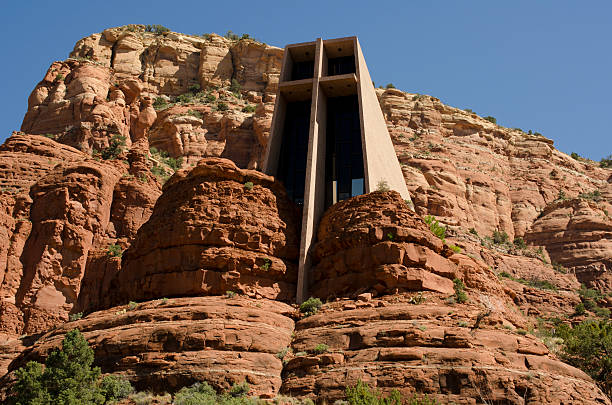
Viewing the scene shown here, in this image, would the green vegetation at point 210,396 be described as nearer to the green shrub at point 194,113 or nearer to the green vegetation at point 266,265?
the green vegetation at point 266,265

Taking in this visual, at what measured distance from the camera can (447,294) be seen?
24.0 metres

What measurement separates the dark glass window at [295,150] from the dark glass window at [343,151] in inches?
53.7

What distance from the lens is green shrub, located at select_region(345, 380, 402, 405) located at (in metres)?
17.4

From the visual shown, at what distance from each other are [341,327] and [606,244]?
3955cm

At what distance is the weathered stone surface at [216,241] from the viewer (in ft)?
83.6

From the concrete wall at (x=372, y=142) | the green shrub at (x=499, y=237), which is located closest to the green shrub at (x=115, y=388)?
the concrete wall at (x=372, y=142)

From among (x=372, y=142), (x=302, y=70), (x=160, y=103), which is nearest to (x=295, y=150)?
(x=372, y=142)

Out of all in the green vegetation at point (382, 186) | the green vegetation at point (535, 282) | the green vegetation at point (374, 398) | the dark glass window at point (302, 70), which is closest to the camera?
the green vegetation at point (374, 398)

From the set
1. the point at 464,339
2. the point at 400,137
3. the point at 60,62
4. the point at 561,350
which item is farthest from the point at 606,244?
the point at 60,62

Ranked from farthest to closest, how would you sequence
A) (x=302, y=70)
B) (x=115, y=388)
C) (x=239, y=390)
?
(x=302, y=70) < (x=115, y=388) < (x=239, y=390)

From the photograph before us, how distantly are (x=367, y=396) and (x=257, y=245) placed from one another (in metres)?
10.4

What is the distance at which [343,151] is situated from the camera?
111 feet

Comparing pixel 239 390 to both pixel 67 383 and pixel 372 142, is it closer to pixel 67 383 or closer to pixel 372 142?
pixel 67 383

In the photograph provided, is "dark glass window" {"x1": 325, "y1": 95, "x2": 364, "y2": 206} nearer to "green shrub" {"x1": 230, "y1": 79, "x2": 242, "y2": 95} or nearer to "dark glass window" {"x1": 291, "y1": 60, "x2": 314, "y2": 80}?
"dark glass window" {"x1": 291, "y1": 60, "x2": 314, "y2": 80}
